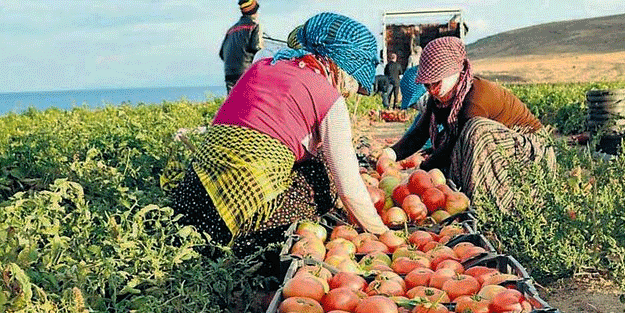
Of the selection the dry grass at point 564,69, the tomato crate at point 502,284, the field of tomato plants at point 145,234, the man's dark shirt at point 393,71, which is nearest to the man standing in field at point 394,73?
the man's dark shirt at point 393,71

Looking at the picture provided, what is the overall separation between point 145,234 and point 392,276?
1.00 metres

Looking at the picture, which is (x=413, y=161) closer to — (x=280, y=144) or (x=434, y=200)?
(x=434, y=200)

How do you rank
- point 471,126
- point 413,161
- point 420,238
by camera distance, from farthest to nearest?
point 413,161
point 471,126
point 420,238

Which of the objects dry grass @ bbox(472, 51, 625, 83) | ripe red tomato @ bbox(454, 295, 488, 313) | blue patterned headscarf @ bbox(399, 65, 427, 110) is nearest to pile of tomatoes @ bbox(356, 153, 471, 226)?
ripe red tomato @ bbox(454, 295, 488, 313)

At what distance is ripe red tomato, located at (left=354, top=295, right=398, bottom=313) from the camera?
2.41 metres

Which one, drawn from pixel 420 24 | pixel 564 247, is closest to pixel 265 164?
pixel 564 247

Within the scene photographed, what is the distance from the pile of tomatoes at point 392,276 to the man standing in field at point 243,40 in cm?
530

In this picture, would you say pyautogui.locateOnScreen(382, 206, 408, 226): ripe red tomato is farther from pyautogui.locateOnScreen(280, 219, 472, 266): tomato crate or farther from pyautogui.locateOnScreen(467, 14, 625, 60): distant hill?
pyautogui.locateOnScreen(467, 14, 625, 60): distant hill

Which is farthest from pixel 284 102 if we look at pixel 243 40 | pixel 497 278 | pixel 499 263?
pixel 243 40

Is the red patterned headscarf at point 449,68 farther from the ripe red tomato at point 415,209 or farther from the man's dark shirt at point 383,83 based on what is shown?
the man's dark shirt at point 383,83

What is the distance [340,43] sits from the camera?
3.62 metres

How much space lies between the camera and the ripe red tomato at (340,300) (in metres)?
2.54

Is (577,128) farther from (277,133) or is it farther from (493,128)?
(277,133)

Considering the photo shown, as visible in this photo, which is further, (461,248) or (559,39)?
(559,39)
